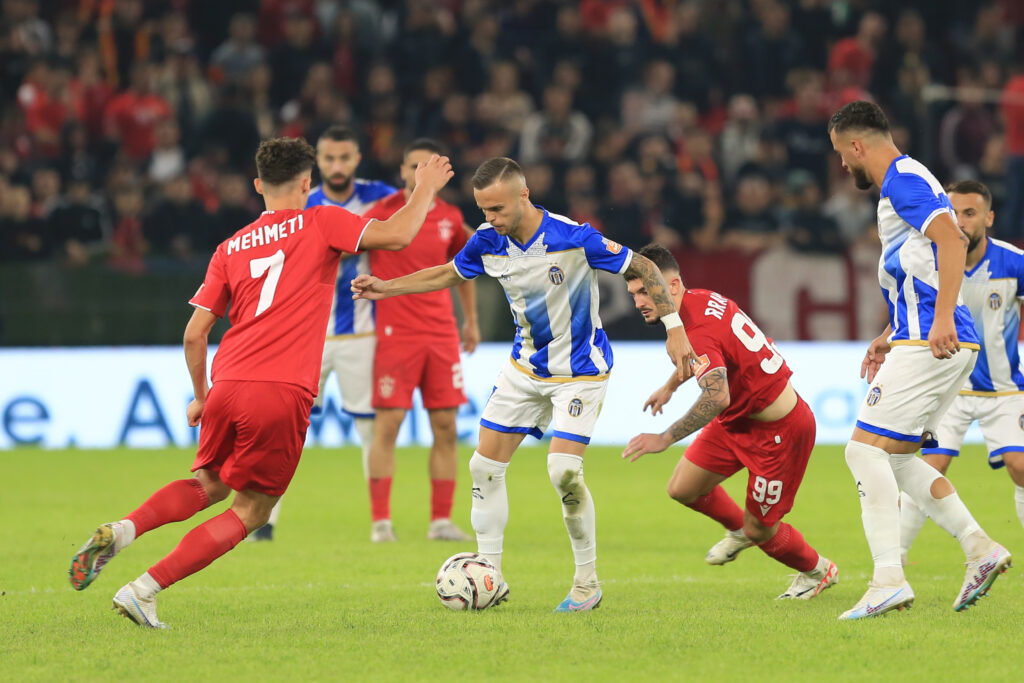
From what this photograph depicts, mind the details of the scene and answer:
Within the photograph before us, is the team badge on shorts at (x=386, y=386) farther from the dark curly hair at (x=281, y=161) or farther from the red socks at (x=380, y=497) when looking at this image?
the dark curly hair at (x=281, y=161)

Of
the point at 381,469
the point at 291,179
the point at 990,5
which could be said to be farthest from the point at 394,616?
the point at 990,5

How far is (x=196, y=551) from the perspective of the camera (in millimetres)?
5770

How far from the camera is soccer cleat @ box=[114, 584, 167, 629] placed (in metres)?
5.75

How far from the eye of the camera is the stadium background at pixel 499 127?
1433 centimetres

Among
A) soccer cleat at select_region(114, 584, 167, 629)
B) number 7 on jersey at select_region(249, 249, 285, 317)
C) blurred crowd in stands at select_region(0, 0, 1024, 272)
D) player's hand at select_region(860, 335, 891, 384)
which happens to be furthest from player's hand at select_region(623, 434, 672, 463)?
blurred crowd in stands at select_region(0, 0, 1024, 272)

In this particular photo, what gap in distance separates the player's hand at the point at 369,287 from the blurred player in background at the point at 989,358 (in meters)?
3.01

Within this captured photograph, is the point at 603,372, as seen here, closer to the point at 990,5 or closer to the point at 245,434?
the point at 245,434

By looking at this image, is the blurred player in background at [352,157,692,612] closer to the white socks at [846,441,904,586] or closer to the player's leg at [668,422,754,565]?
the player's leg at [668,422,754,565]

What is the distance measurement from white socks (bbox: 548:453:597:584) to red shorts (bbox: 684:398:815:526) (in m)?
0.81

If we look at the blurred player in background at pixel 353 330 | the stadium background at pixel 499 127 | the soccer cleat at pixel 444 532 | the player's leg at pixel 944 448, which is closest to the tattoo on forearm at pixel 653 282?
the player's leg at pixel 944 448

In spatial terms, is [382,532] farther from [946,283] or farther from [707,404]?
[946,283]

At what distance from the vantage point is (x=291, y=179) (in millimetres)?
6168

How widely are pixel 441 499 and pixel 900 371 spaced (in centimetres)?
388

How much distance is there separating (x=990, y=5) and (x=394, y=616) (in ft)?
51.5
